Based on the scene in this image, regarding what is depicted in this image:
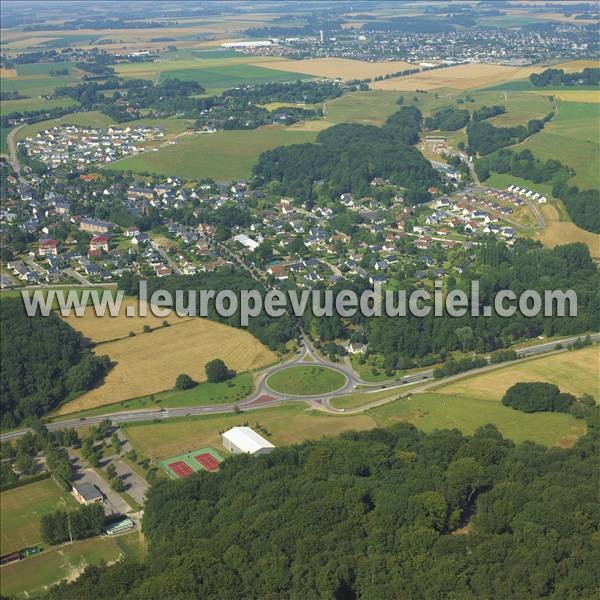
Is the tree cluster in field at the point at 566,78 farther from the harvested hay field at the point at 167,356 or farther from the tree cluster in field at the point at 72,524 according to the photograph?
the tree cluster in field at the point at 72,524

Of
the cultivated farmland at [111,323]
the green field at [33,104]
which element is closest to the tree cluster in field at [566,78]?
the green field at [33,104]

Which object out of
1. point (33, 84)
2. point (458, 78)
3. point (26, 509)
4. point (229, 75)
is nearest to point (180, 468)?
point (26, 509)

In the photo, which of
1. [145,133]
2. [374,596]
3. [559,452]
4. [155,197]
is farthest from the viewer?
[145,133]

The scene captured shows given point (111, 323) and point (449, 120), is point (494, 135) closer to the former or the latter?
point (449, 120)

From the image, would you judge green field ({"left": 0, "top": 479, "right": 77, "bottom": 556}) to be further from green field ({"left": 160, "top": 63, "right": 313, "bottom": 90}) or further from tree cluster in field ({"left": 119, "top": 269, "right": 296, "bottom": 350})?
green field ({"left": 160, "top": 63, "right": 313, "bottom": 90})

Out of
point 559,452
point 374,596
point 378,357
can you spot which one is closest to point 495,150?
point 378,357

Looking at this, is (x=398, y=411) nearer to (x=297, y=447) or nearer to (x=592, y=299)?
(x=297, y=447)
